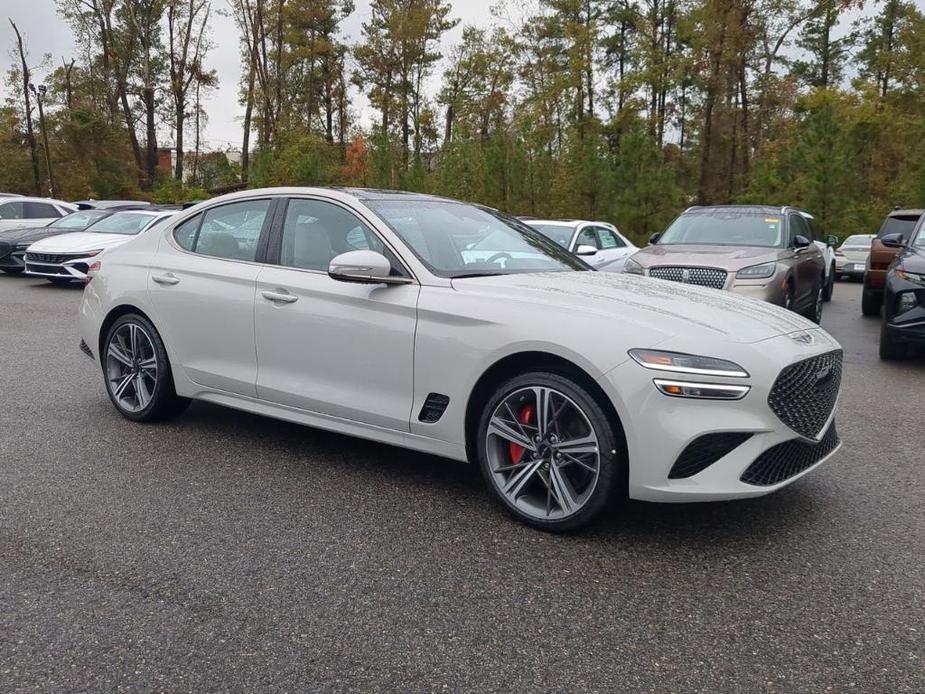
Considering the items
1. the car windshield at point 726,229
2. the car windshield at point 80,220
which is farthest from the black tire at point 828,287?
the car windshield at point 80,220

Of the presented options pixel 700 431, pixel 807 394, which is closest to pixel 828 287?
pixel 807 394

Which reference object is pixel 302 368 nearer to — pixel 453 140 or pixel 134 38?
pixel 453 140

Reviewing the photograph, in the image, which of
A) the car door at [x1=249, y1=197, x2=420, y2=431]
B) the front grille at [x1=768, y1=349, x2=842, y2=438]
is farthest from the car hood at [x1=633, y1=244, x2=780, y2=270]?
the car door at [x1=249, y1=197, x2=420, y2=431]

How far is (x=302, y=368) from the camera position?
178 inches

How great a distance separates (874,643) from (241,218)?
4.06 m

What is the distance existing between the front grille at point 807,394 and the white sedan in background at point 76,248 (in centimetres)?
1255

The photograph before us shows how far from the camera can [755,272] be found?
9422mm

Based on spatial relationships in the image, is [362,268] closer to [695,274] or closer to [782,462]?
[782,462]

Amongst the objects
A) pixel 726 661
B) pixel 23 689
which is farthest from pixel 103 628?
pixel 726 661

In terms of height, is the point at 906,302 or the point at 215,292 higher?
the point at 215,292

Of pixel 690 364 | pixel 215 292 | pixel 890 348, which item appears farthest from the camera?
pixel 890 348

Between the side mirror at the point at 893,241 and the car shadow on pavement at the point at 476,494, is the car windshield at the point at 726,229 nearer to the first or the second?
the side mirror at the point at 893,241

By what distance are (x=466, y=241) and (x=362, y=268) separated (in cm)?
80

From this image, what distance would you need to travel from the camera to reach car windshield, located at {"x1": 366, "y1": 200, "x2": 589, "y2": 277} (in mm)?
4371
